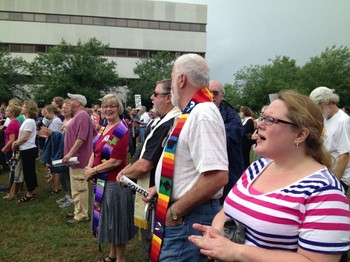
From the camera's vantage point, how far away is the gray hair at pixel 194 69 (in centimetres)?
227

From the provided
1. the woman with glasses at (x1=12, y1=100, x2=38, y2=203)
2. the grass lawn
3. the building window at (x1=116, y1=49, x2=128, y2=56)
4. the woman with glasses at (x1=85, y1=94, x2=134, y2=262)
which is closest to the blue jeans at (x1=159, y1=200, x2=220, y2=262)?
the woman with glasses at (x1=85, y1=94, x2=134, y2=262)

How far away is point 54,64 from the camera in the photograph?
31.1 meters

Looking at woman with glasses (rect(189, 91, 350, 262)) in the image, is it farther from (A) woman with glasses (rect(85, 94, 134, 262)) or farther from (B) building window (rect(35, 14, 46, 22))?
(B) building window (rect(35, 14, 46, 22))

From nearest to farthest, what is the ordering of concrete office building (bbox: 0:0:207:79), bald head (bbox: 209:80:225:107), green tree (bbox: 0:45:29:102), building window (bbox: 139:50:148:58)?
bald head (bbox: 209:80:225:107)
green tree (bbox: 0:45:29:102)
concrete office building (bbox: 0:0:207:79)
building window (bbox: 139:50:148:58)

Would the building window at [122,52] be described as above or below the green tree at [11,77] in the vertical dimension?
above

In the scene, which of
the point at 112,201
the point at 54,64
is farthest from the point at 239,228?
the point at 54,64

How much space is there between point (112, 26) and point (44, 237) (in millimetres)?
39872

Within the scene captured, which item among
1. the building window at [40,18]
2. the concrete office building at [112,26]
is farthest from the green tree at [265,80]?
the building window at [40,18]

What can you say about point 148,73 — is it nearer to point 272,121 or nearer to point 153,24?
point 153,24

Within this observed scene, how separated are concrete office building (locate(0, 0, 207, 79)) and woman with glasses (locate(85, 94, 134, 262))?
127 feet

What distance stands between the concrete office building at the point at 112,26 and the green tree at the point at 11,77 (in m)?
7.25

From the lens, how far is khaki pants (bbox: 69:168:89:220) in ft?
18.5

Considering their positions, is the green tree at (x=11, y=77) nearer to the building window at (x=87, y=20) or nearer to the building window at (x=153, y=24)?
the building window at (x=87, y=20)

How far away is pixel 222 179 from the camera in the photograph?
2102mm
